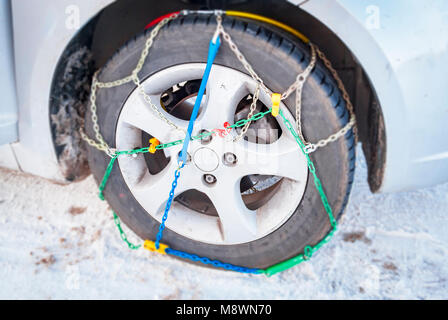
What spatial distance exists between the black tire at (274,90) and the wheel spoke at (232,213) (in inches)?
2.4

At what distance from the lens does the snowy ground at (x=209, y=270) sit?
4.68ft

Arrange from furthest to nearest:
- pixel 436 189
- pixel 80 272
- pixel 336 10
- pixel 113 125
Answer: pixel 436 189, pixel 80 272, pixel 113 125, pixel 336 10

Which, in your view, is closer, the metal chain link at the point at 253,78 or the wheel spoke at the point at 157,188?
the metal chain link at the point at 253,78

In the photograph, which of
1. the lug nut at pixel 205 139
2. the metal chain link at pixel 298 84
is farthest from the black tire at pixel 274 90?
the lug nut at pixel 205 139

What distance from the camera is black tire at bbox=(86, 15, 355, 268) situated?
1169mm

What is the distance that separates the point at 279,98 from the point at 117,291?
3.03 feet

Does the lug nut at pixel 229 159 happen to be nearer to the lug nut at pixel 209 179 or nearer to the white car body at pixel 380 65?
the lug nut at pixel 209 179

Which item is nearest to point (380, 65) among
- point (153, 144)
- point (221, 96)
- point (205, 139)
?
point (221, 96)

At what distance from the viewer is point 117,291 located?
1.45 metres

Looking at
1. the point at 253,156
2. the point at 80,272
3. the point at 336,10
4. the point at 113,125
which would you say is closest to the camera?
the point at 336,10

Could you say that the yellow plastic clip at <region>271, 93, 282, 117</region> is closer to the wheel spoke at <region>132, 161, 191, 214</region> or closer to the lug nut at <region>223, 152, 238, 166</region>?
the lug nut at <region>223, 152, 238, 166</region>

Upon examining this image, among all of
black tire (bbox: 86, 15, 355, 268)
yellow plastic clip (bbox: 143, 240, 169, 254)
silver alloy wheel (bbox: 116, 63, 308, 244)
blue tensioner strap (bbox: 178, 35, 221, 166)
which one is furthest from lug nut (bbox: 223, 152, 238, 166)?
yellow plastic clip (bbox: 143, 240, 169, 254)
